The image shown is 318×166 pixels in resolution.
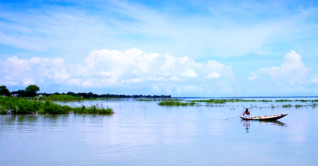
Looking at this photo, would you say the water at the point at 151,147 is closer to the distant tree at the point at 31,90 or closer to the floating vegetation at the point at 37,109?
the floating vegetation at the point at 37,109

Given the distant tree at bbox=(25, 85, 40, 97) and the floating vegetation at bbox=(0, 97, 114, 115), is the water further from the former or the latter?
the distant tree at bbox=(25, 85, 40, 97)

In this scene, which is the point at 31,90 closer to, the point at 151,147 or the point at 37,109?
the point at 37,109

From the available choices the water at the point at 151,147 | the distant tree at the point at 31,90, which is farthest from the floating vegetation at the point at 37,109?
the distant tree at the point at 31,90

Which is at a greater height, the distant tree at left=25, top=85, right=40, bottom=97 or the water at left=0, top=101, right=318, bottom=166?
the distant tree at left=25, top=85, right=40, bottom=97

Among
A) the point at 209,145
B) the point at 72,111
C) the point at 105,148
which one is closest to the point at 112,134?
the point at 105,148

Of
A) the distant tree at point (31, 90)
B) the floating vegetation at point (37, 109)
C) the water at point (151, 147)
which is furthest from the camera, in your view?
the distant tree at point (31, 90)

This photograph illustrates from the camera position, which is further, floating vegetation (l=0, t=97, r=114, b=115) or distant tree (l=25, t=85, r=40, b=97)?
distant tree (l=25, t=85, r=40, b=97)

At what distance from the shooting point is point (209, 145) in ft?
52.2

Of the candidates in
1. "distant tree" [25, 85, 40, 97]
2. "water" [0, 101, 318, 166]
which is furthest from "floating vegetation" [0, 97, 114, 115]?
"distant tree" [25, 85, 40, 97]

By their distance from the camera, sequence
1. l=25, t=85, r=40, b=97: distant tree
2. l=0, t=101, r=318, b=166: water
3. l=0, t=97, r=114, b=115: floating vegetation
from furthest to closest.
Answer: l=25, t=85, r=40, b=97: distant tree → l=0, t=97, r=114, b=115: floating vegetation → l=0, t=101, r=318, b=166: water

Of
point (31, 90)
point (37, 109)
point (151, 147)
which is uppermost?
point (31, 90)

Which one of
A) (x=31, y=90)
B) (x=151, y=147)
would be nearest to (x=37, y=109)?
(x=151, y=147)

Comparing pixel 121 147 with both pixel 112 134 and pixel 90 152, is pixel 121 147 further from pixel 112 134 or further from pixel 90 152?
pixel 112 134

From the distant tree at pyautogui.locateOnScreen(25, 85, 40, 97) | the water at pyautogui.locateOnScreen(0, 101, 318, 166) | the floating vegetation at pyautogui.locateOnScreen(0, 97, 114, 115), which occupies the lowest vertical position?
Answer: the water at pyautogui.locateOnScreen(0, 101, 318, 166)
